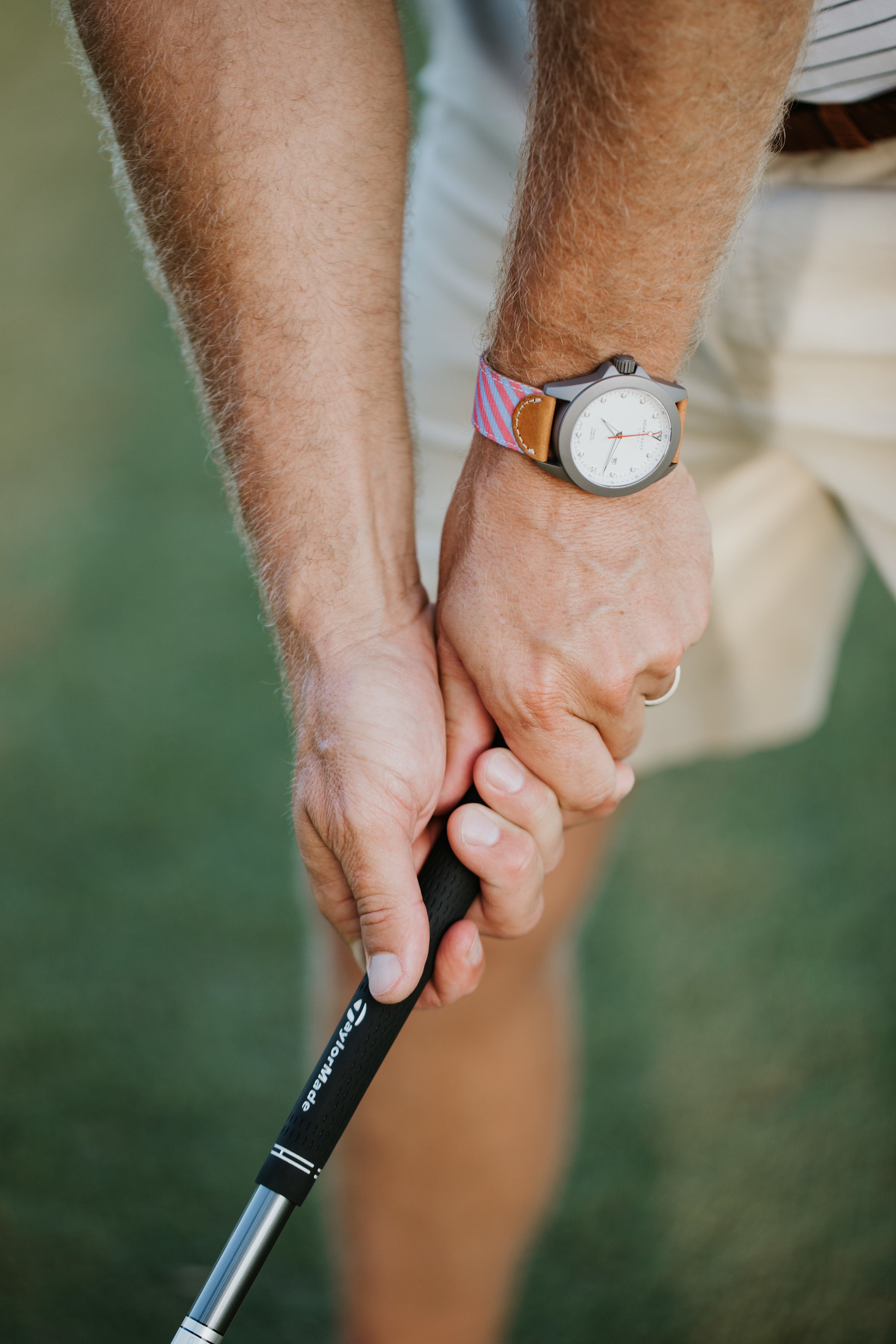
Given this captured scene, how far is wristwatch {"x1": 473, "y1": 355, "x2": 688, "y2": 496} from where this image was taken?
2.78 feet

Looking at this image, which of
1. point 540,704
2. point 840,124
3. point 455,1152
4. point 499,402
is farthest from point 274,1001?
point 840,124

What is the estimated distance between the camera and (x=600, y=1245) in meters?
1.75

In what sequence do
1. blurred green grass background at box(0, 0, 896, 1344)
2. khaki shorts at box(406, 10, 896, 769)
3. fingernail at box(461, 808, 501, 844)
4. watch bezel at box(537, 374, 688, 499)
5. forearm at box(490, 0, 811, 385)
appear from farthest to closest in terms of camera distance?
1. blurred green grass background at box(0, 0, 896, 1344)
2. khaki shorts at box(406, 10, 896, 769)
3. fingernail at box(461, 808, 501, 844)
4. watch bezel at box(537, 374, 688, 499)
5. forearm at box(490, 0, 811, 385)

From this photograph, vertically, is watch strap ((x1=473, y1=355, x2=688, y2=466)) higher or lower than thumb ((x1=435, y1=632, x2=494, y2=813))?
higher

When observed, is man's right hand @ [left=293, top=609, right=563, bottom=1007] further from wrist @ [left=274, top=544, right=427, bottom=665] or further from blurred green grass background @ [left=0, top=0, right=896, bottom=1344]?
blurred green grass background @ [left=0, top=0, right=896, bottom=1344]

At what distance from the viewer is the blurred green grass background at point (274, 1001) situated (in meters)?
1.69

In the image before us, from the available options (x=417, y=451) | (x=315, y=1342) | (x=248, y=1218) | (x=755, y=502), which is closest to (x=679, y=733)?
(x=755, y=502)

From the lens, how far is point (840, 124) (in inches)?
41.3

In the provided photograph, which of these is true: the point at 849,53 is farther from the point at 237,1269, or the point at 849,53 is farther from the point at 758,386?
the point at 237,1269

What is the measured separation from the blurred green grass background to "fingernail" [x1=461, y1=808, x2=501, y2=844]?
3.57 feet

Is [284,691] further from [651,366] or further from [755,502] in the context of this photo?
[755,502]

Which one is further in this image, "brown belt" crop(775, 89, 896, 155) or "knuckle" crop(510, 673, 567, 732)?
"brown belt" crop(775, 89, 896, 155)

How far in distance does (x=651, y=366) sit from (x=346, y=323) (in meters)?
0.28

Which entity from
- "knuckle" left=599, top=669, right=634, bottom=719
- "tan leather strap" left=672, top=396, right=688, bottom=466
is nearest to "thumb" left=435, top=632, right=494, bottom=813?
"knuckle" left=599, top=669, right=634, bottom=719
